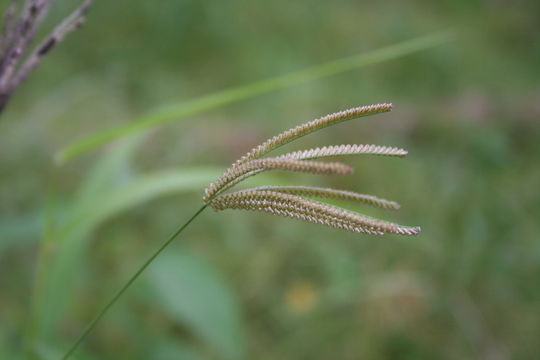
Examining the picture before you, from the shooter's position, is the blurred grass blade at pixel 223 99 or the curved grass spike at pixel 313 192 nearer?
the curved grass spike at pixel 313 192

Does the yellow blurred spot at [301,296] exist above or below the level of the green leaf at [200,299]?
above

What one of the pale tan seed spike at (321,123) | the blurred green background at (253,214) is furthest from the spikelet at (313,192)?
the blurred green background at (253,214)

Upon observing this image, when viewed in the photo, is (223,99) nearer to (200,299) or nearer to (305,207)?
(305,207)

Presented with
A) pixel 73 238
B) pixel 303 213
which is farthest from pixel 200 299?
pixel 303 213

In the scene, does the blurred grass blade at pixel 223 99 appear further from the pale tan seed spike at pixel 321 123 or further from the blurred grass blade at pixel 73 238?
the pale tan seed spike at pixel 321 123

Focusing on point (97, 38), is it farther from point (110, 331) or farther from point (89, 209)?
point (89, 209)
